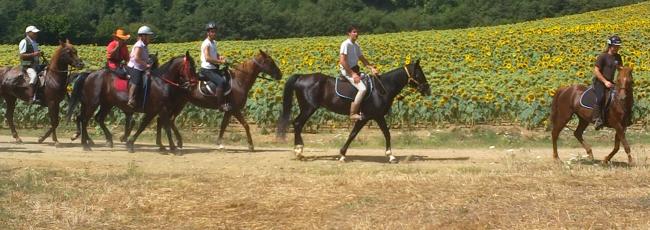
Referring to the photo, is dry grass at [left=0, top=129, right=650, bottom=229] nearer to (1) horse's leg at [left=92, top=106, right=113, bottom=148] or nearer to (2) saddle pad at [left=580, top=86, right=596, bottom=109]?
(2) saddle pad at [left=580, top=86, right=596, bottom=109]

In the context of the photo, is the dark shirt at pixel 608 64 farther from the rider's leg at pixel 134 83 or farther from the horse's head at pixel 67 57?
the horse's head at pixel 67 57

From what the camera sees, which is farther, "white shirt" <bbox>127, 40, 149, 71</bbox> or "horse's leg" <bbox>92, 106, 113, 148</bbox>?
"horse's leg" <bbox>92, 106, 113, 148</bbox>

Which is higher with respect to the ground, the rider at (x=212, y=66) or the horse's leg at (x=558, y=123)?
the rider at (x=212, y=66)

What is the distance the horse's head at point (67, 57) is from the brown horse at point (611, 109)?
31.6 feet

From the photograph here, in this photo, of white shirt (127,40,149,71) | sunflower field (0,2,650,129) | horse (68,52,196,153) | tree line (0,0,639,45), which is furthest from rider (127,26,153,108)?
tree line (0,0,639,45)

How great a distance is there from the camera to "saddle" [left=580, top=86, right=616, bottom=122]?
1548 cm

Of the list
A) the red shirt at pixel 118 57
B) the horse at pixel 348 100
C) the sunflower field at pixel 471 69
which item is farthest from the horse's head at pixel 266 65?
the sunflower field at pixel 471 69

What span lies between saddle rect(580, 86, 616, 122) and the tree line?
168 feet

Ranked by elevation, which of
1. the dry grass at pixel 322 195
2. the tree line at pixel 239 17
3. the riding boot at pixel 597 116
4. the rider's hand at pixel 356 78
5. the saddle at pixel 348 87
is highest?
the tree line at pixel 239 17

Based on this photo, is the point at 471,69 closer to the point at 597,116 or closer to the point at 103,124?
the point at 103,124

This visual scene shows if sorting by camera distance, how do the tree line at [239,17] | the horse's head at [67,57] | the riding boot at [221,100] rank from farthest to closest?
the tree line at [239,17]
the horse's head at [67,57]
the riding boot at [221,100]

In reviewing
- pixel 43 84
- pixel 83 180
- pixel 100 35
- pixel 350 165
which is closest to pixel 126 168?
pixel 83 180

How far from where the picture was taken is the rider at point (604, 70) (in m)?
15.4

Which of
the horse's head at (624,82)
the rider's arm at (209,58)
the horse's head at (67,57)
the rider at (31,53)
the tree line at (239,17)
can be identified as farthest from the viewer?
the tree line at (239,17)
